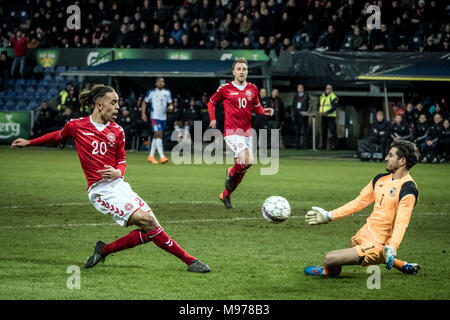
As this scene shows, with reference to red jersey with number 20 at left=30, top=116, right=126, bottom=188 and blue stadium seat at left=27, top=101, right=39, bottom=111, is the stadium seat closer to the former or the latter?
blue stadium seat at left=27, top=101, right=39, bottom=111

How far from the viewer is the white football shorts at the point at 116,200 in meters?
7.87

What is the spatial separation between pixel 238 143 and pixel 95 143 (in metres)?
5.70

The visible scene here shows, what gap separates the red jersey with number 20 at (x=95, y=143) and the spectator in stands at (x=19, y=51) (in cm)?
2466

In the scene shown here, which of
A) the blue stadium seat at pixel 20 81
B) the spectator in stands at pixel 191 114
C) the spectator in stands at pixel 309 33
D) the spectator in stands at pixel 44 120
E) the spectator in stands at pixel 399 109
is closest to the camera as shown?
the spectator in stands at pixel 399 109

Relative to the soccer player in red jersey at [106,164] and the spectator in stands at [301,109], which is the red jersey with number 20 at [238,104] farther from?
the spectator in stands at [301,109]

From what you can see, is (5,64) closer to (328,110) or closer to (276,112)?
(276,112)

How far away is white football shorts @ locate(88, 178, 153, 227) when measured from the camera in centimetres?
787

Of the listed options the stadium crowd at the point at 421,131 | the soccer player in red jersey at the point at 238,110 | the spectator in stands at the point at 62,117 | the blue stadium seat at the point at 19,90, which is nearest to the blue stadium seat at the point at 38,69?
the blue stadium seat at the point at 19,90

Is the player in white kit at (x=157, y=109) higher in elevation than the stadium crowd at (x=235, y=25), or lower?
lower

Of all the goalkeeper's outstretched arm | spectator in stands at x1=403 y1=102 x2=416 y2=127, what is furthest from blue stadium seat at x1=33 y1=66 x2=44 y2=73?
the goalkeeper's outstretched arm

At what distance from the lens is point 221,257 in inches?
353
